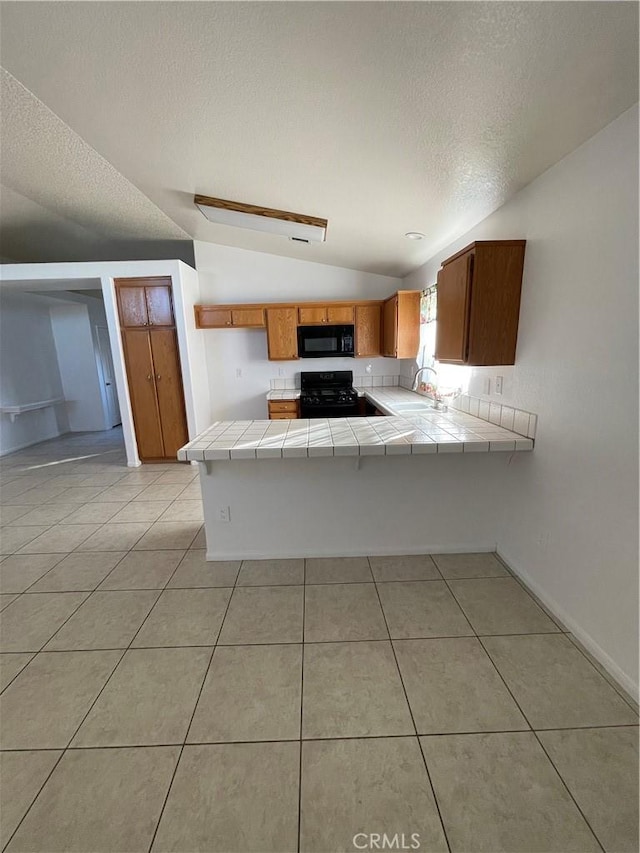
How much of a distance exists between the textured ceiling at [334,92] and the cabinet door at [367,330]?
1813 mm

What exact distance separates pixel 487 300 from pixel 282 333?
9.35ft

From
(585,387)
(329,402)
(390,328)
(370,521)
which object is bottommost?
(370,521)

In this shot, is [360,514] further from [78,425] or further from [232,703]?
[78,425]

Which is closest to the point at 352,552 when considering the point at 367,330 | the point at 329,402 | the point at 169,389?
the point at 329,402

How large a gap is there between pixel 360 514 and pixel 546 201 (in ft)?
6.54

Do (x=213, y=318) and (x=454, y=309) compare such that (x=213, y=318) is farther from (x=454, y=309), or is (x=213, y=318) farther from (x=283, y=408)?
(x=454, y=309)

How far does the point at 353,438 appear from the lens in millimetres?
2041

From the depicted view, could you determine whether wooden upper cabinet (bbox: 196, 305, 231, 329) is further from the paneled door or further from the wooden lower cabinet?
the wooden lower cabinet

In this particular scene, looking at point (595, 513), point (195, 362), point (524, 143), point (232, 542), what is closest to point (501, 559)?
point (595, 513)

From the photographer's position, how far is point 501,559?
7.35ft

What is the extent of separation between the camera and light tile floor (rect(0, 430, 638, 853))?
102 centimetres

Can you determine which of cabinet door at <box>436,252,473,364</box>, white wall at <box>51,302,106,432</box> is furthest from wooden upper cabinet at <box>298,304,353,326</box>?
white wall at <box>51,302,106,432</box>

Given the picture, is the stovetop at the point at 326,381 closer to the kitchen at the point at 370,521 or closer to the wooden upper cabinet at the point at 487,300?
the kitchen at the point at 370,521

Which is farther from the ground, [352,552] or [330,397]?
[330,397]
